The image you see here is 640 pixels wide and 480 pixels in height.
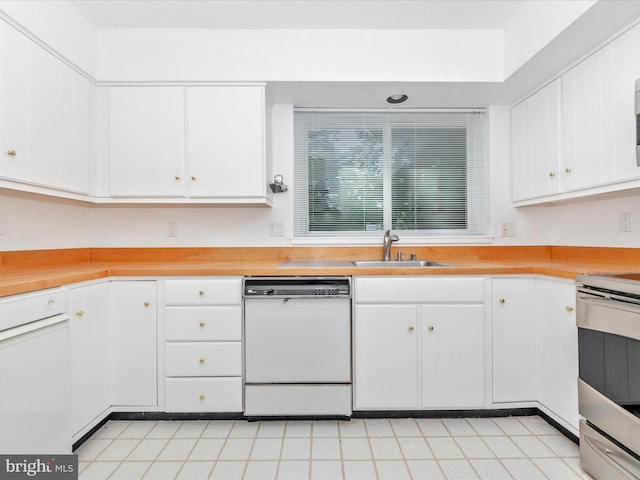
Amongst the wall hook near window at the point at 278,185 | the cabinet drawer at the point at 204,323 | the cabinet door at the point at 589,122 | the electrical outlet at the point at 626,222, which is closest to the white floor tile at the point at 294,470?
the cabinet drawer at the point at 204,323

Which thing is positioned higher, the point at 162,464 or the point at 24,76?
the point at 24,76

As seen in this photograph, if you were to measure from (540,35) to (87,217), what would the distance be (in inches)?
125

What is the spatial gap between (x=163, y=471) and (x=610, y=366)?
2009 mm

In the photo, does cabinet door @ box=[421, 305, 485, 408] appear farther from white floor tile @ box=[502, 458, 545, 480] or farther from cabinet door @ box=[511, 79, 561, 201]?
cabinet door @ box=[511, 79, 561, 201]

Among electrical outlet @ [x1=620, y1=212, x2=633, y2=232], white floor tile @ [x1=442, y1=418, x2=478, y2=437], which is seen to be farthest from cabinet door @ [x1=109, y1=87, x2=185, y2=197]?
electrical outlet @ [x1=620, y1=212, x2=633, y2=232]

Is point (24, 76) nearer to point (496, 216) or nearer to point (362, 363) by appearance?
point (362, 363)

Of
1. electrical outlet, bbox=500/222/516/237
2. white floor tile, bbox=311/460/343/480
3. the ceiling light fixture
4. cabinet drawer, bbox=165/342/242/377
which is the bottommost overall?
white floor tile, bbox=311/460/343/480

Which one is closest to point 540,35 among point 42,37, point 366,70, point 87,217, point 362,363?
point 366,70

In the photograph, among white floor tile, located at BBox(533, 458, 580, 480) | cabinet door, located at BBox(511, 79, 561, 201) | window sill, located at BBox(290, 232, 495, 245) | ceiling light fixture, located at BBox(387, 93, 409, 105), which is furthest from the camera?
window sill, located at BBox(290, 232, 495, 245)

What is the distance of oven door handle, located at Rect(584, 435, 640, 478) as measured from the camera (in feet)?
4.15

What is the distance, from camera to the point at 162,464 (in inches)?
63.8

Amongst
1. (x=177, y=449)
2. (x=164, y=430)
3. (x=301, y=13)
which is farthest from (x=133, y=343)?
(x=301, y=13)

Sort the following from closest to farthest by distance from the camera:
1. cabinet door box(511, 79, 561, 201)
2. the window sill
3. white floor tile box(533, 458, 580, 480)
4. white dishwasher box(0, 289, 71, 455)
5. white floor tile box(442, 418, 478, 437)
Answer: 1. white dishwasher box(0, 289, 71, 455)
2. white floor tile box(533, 458, 580, 480)
3. white floor tile box(442, 418, 478, 437)
4. cabinet door box(511, 79, 561, 201)
5. the window sill

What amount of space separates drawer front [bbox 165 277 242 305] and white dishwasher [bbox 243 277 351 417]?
69 mm
